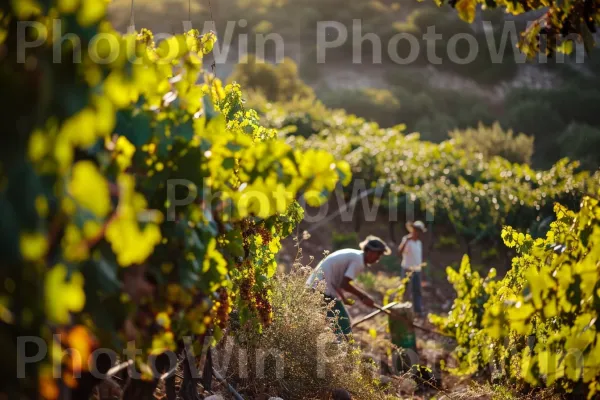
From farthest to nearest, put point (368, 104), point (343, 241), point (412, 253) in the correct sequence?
1. point (368, 104)
2. point (343, 241)
3. point (412, 253)

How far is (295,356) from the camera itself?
A: 4.71 meters

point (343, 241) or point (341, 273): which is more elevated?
point (341, 273)

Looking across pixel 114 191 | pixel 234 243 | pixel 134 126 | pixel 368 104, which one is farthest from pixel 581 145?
pixel 114 191

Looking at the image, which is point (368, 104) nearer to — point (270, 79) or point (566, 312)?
point (270, 79)

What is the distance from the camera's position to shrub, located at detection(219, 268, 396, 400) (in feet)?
15.2

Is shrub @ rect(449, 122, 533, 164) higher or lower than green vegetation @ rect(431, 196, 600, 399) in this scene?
lower

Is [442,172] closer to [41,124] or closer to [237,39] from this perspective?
[41,124]

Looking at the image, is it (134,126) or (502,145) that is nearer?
(134,126)

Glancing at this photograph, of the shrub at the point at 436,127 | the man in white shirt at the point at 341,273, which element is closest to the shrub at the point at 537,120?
the shrub at the point at 436,127

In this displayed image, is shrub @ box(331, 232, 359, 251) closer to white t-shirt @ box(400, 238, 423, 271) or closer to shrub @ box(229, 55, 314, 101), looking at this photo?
white t-shirt @ box(400, 238, 423, 271)

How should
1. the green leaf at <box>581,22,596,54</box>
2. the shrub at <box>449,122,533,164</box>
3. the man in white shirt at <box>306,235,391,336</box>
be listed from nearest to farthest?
the green leaf at <box>581,22,596,54</box>, the man in white shirt at <box>306,235,391,336</box>, the shrub at <box>449,122,533,164</box>

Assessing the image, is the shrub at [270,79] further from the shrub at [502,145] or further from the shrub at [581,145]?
the shrub at [581,145]

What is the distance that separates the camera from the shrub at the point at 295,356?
15.2ft

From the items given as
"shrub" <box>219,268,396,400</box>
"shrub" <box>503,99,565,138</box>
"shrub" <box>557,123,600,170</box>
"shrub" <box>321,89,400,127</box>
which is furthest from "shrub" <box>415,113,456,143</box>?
"shrub" <box>219,268,396,400</box>
